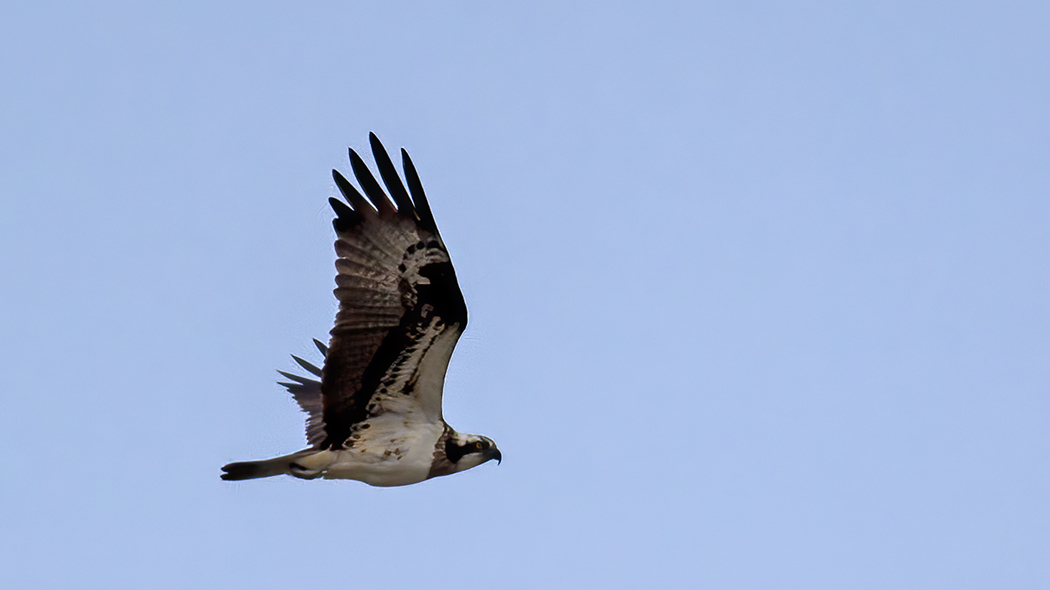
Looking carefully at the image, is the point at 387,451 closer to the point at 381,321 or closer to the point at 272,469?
the point at 272,469

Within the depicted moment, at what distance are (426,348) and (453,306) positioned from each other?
0.39m

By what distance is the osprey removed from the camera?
10531 millimetres

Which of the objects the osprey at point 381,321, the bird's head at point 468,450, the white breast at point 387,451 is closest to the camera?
the osprey at point 381,321

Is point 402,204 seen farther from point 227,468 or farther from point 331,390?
point 227,468

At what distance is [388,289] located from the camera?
1060cm

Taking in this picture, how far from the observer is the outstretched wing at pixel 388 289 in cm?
1054

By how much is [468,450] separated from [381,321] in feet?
4.36

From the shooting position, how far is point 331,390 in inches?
422

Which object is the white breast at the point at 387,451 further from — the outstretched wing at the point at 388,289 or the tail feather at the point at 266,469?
the outstretched wing at the point at 388,289

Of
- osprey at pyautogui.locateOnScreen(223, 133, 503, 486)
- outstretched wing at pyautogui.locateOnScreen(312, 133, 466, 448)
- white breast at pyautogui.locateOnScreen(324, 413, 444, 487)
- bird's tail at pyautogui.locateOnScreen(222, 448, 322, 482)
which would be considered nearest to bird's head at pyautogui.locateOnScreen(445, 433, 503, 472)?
white breast at pyautogui.locateOnScreen(324, 413, 444, 487)

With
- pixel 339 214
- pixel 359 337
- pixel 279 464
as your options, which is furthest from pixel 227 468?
pixel 339 214

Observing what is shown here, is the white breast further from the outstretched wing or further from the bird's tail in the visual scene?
the outstretched wing

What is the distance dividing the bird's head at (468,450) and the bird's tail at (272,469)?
103 centimetres

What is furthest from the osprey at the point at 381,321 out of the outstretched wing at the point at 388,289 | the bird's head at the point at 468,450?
the bird's head at the point at 468,450
